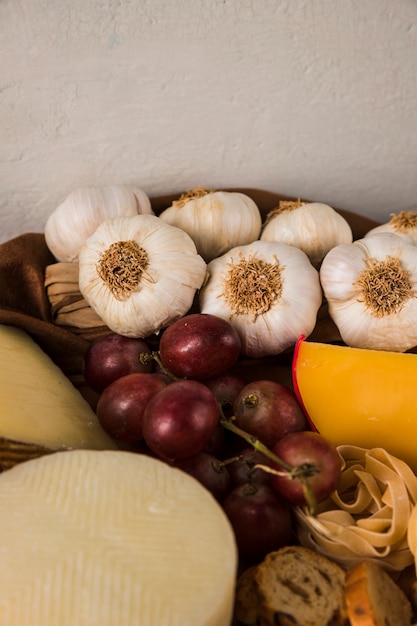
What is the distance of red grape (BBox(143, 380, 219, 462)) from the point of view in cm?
85

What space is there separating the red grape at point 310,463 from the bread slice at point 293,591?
80 mm

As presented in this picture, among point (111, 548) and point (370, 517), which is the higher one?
point (111, 548)

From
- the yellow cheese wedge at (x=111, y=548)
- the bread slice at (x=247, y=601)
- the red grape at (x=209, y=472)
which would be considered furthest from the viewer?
the red grape at (x=209, y=472)

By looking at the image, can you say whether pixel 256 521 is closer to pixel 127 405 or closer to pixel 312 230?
pixel 127 405

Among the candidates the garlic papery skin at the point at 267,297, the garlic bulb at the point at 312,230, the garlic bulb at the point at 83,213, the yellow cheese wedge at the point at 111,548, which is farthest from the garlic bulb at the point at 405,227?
the yellow cheese wedge at the point at 111,548

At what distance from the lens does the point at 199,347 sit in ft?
3.35

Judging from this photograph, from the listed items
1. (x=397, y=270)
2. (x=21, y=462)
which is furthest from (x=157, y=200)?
(x=21, y=462)

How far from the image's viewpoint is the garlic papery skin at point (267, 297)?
43.7 inches


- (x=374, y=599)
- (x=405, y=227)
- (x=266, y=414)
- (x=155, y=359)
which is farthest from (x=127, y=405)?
(x=405, y=227)

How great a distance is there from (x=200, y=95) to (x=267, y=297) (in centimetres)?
53

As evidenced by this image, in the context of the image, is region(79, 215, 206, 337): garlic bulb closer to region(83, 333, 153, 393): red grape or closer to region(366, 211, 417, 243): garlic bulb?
region(83, 333, 153, 393): red grape

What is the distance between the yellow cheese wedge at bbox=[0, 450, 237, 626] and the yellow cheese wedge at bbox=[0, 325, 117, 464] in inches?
3.7

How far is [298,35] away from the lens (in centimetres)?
126

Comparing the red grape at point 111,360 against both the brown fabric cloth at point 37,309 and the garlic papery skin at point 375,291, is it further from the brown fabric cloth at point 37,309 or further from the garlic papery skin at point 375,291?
the garlic papery skin at point 375,291
